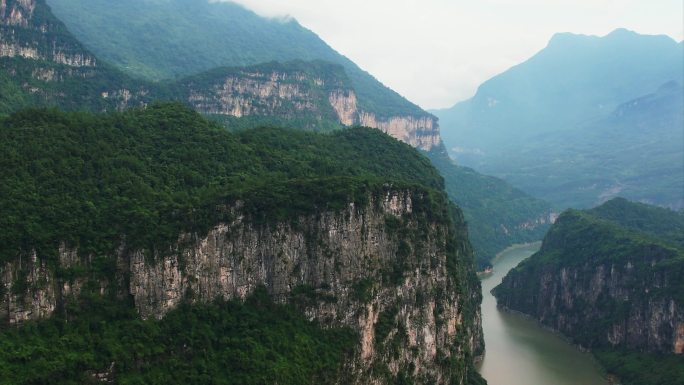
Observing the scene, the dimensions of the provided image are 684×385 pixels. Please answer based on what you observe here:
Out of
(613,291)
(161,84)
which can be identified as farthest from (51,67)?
(613,291)

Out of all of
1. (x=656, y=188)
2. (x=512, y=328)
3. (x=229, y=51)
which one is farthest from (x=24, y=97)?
(x=656, y=188)

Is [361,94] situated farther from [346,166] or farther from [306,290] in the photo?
[306,290]

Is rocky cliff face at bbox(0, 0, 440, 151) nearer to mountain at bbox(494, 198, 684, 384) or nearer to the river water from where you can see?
mountain at bbox(494, 198, 684, 384)

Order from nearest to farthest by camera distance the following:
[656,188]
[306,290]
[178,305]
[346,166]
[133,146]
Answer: [178,305]
[306,290]
[133,146]
[346,166]
[656,188]

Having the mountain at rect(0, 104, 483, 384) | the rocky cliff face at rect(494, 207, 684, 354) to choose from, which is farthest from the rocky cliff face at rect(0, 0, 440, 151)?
the rocky cliff face at rect(494, 207, 684, 354)

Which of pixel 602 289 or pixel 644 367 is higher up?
pixel 602 289

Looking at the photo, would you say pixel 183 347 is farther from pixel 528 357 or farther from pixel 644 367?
pixel 644 367
